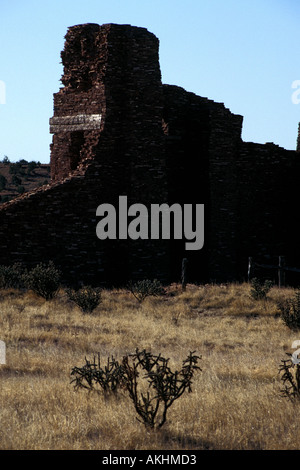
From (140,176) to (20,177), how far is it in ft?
114

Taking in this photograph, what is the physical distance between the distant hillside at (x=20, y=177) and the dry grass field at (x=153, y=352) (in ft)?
96.7

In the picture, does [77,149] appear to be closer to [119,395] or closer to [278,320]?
[278,320]

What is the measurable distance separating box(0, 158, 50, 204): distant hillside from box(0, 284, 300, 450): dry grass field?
29.5 metres

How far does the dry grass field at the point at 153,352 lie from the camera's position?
6070mm

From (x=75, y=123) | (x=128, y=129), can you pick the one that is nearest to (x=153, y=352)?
(x=128, y=129)

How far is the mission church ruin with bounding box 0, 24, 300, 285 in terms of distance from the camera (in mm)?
17359

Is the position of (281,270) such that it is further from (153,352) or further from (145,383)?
(145,383)

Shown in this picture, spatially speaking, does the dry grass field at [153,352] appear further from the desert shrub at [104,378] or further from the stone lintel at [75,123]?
the stone lintel at [75,123]

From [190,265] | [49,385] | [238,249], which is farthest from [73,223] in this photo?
[49,385]

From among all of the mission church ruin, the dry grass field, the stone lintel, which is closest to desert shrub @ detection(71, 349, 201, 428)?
the dry grass field

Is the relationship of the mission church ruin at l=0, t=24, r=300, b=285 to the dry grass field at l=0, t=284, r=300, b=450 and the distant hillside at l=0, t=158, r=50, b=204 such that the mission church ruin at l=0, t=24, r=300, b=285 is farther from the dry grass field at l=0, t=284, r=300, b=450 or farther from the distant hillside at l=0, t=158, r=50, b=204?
the distant hillside at l=0, t=158, r=50, b=204

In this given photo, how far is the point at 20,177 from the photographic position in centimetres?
5125

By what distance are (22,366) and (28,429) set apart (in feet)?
9.84

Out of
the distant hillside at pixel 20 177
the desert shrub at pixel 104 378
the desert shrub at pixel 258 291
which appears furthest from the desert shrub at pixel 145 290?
the distant hillside at pixel 20 177
